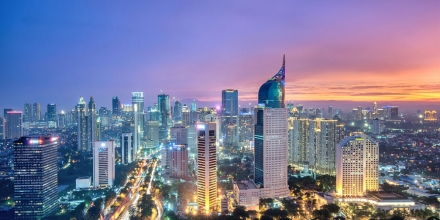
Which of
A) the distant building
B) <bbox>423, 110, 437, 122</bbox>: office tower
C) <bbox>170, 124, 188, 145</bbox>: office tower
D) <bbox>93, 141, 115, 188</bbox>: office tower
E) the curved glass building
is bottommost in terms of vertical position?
the distant building

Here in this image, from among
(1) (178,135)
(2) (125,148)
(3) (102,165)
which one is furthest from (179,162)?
(2) (125,148)

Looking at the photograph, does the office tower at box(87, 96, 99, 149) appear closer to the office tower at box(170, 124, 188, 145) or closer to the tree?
the office tower at box(170, 124, 188, 145)

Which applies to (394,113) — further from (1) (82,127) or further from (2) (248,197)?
(1) (82,127)

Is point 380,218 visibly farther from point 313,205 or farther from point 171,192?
point 171,192

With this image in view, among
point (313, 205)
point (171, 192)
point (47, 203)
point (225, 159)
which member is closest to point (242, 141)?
point (225, 159)

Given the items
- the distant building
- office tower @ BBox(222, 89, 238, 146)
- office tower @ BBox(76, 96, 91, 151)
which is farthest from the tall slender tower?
office tower @ BBox(222, 89, 238, 146)


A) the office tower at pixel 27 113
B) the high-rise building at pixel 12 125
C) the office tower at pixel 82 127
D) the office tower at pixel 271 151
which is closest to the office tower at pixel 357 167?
the office tower at pixel 271 151
